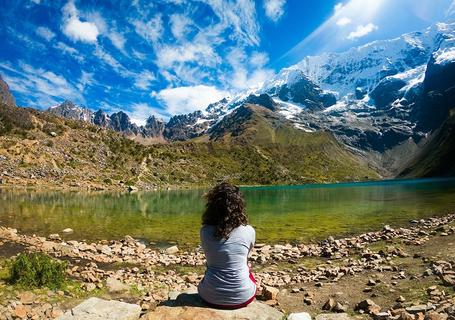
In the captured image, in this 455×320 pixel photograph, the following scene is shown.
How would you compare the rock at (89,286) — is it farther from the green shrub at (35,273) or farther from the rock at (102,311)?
the rock at (102,311)

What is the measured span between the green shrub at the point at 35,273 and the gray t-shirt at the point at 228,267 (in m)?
8.00

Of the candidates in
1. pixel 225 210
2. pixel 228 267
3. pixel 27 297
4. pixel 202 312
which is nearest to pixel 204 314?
pixel 202 312

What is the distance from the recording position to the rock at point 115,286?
16000 millimetres

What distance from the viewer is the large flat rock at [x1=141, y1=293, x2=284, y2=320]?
9609mm

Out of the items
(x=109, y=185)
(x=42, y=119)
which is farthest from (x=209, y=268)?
(x=42, y=119)

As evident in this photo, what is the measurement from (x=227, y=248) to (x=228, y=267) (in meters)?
0.57

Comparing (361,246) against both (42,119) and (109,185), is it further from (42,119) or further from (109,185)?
(42,119)

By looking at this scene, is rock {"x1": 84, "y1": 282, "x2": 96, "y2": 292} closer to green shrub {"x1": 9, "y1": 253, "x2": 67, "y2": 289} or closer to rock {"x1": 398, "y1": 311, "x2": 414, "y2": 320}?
green shrub {"x1": 9, "y1": 253, "x2": 67, "y2": 289}

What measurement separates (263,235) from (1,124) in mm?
129958

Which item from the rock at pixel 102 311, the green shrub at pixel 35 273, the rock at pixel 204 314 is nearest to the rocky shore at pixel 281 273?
the green shrub at pixel 35 273

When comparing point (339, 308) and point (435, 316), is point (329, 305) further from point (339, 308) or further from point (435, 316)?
point (435, 316)

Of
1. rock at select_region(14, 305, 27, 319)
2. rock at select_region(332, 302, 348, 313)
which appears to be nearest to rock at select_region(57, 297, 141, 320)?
rock at select_region(14, 305, 27, 319)

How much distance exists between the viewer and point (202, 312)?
9758 millimetres

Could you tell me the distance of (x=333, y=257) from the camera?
75.1 ft
